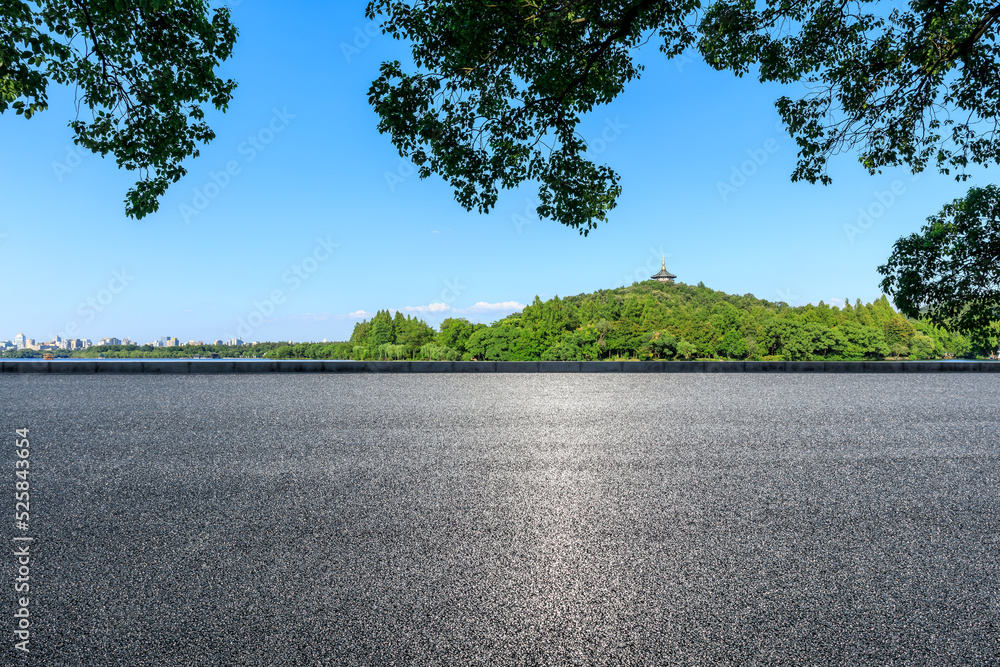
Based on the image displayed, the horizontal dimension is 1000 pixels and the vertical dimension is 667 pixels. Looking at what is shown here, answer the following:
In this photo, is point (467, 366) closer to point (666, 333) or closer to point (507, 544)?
point (507, 544)

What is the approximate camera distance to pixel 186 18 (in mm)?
8312

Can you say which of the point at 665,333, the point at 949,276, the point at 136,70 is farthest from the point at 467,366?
the point at 665,333

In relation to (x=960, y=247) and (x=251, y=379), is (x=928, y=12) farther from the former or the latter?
(x=251, y=379)

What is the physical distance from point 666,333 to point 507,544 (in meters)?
72.7

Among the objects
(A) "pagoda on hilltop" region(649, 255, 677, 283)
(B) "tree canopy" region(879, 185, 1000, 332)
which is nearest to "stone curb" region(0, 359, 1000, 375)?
(B) "tree canopy" region(879, 185, 1000, 332)

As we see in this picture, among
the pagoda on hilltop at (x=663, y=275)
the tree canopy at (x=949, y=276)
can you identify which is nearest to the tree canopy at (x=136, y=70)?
the tree canopy at (x=949, y=276)

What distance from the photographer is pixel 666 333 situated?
72.1 metres

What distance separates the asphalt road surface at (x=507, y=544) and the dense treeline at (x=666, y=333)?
4777 centimetres

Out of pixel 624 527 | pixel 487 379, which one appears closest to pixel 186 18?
pixel 487 379

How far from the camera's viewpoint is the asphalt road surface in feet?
6.36

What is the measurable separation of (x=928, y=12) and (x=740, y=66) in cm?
288

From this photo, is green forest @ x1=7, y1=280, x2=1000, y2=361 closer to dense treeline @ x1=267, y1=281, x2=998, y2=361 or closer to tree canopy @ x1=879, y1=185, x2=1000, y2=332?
dense treeline @ x1=267, y1=281, x2=998, y2=361

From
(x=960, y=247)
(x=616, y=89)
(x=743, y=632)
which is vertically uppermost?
(x=616, y=89)

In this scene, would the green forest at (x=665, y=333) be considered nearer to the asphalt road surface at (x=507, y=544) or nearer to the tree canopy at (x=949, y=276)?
the tree canopy at (x=949, y=276)
